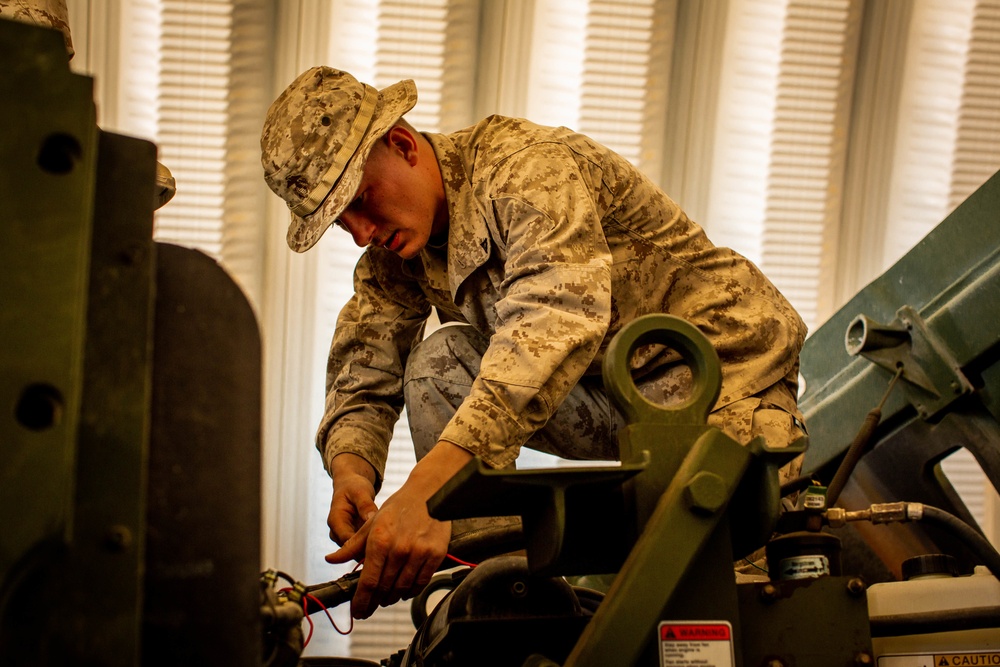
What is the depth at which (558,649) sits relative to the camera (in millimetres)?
1275

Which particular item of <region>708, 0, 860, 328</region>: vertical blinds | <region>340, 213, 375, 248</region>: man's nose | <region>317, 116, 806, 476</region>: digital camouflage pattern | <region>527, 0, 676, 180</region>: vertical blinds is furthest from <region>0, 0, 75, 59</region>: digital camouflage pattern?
<region>708, 0, 860, 328</region>: vertical blinds

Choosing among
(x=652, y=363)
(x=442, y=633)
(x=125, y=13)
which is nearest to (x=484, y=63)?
(x=125, y=13)

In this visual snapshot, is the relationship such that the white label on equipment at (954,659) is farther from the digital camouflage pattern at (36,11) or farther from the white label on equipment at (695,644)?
the digital camouflage pattern at (36,11)

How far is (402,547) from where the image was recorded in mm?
1460

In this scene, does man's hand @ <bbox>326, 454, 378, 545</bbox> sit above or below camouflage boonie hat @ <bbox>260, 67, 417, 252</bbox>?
below

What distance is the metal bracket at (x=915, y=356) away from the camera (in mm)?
2084

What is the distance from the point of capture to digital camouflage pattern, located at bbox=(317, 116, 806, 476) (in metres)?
1.66

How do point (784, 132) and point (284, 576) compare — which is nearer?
point (284, 576)

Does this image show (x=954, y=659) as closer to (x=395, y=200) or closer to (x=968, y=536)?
(x=968, y=536)

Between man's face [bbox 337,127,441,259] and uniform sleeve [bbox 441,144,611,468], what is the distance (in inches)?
8.4

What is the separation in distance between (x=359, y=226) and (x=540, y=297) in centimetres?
52

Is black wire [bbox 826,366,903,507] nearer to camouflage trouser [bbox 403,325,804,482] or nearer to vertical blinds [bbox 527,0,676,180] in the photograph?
camouflage trouser [bbox 403,325,804,482]

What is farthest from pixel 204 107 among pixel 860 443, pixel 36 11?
pixel 860 443

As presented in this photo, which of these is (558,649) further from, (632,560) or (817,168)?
(817,168)
